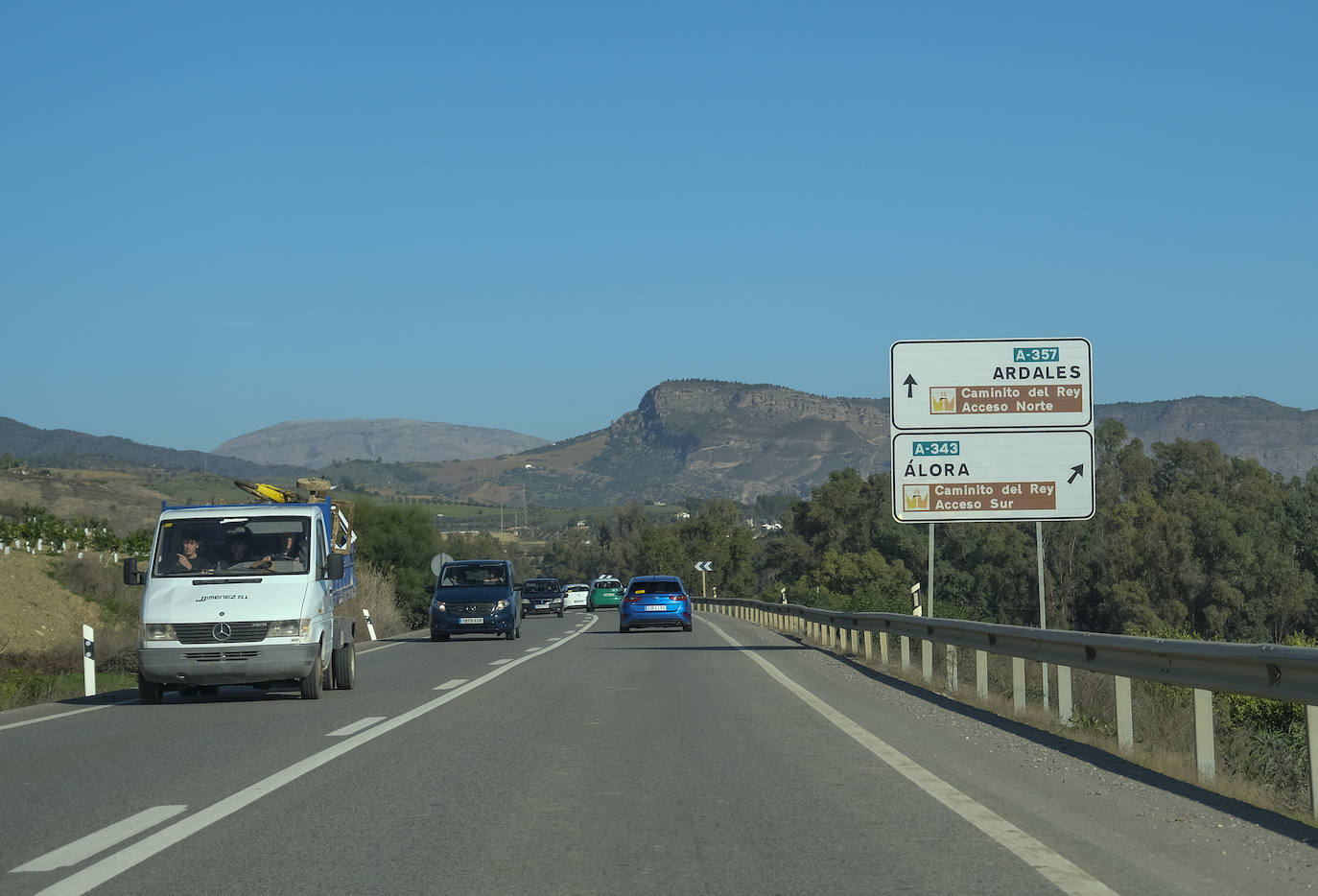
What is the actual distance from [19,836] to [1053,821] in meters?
5.38

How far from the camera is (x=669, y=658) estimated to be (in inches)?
959

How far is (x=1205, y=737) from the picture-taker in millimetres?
9477

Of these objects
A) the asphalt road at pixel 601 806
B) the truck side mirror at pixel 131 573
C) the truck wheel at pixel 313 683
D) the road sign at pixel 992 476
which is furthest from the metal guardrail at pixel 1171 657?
the truck side mirror at pixel 131 573

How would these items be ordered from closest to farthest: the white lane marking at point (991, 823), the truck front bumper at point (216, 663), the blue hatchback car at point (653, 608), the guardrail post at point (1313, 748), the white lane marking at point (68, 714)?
1. the white lane marking at point (991, 823)
2. the guardrail post at point (1313, 748)
3. the white lane marking at point (68, 714)
4. the truck front bumper at point (216, 663)
5. the blue hatchback car at point (653, 608)

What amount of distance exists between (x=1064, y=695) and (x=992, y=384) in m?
12.1

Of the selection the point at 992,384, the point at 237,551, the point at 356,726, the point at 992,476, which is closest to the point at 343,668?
the point at 237,551

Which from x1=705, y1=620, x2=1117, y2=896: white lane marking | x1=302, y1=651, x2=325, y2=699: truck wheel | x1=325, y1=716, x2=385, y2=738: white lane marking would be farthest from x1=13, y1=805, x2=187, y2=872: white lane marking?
x1=302, y1=651, x2=325, y2=699: truck wheel

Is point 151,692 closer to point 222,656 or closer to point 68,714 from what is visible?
point 68,714

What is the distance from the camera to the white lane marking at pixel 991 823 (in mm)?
6242

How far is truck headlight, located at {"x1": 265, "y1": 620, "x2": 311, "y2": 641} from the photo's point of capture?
15.2 m

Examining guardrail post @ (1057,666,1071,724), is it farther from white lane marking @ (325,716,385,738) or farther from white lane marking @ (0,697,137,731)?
white lane marking @ (0,697,137,731)

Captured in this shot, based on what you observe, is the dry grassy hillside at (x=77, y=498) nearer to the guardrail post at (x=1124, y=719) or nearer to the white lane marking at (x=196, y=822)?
the white lane marking at (x=196, y=822)

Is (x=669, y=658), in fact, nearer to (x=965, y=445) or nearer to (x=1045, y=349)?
(x=965, y=445)

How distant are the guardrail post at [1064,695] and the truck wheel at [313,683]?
7589mm
